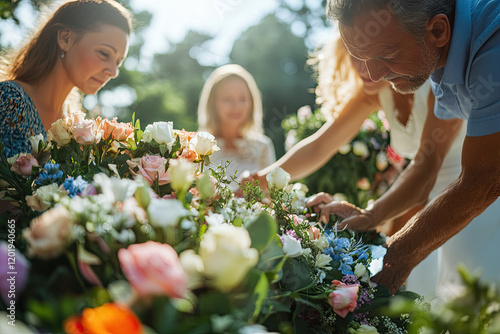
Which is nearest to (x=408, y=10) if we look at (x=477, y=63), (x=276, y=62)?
(x=477, y=63)

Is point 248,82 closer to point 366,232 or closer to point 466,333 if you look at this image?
point 366,232

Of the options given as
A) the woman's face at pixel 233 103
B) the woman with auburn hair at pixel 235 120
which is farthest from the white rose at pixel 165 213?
the woman's face at pixel 233 103

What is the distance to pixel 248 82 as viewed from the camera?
4.30 metres

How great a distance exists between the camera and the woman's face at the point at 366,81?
2035mm

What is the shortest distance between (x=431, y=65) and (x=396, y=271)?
69 centimetres

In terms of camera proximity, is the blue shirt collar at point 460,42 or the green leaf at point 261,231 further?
the blue shirt collar at point 460,42

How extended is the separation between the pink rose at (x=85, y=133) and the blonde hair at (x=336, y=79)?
5.18ft

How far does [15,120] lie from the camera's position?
56.5 inches

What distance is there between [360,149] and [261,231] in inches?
140

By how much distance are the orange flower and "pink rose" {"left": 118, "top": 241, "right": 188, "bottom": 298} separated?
0.04m

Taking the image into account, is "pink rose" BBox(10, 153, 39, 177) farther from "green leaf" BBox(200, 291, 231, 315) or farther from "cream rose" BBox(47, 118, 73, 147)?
"green leaf" BBox(200, 291, 231, 315)

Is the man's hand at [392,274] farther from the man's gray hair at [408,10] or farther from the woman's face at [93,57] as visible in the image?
the woman's face at [93,57]

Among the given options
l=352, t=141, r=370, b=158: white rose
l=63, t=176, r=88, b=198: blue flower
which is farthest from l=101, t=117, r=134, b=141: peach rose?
l=352, t=141, r=370, b=158: white rose

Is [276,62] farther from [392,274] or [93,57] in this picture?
[392,274]
